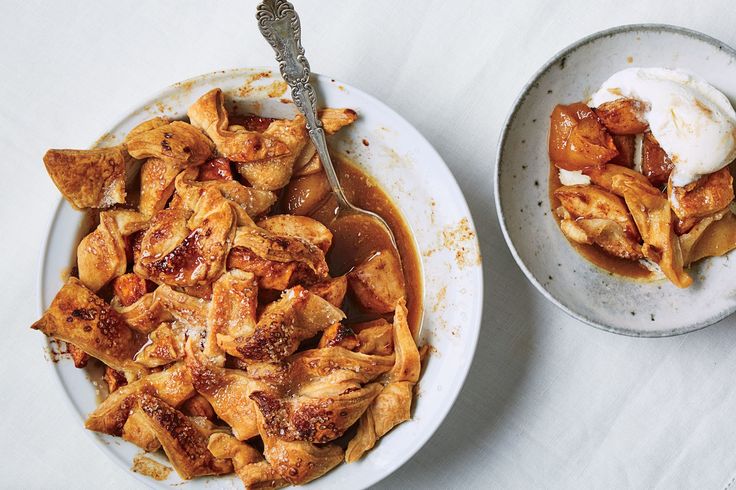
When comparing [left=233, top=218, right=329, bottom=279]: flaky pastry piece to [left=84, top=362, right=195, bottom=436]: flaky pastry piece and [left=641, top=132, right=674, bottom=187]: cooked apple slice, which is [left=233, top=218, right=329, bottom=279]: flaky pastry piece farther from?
[left=641, top=132, right=674, bottom=187]: cooked apple slice

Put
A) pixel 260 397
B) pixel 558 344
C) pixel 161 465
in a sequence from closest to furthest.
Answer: pixel 260 397 → pixel 161 465 → pixel 558 344

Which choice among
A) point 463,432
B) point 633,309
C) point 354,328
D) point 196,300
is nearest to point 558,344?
point 633,309

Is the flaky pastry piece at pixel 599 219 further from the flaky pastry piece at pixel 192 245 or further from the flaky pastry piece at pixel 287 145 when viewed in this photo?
the flaky pastry piece at pixel 192 245

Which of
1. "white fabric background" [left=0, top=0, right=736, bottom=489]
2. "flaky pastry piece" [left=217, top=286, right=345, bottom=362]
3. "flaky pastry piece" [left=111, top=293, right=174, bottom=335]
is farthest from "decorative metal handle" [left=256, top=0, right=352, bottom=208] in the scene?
"flaky pastry piece" [left=111, top=293, right=174, bottom=335]

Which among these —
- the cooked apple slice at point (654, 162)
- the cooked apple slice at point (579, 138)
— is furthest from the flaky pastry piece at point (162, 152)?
the cooked apple slice at point (654, 162)

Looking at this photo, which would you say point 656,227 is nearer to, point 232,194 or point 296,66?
point 296,66

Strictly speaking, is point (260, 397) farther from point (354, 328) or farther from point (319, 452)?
point (354, 328)
